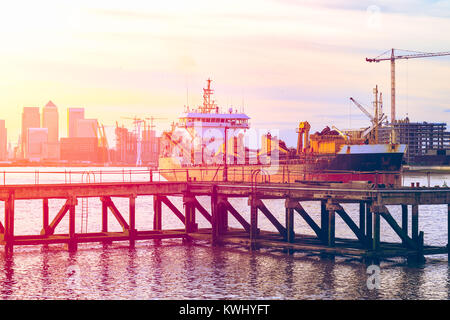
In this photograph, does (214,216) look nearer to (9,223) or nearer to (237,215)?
(237,215)

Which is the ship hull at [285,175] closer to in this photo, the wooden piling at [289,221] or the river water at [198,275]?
the river water at [198,275]

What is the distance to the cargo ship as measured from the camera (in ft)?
255

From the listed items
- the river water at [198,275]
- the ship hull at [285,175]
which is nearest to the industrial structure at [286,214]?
the river water at [198,275]

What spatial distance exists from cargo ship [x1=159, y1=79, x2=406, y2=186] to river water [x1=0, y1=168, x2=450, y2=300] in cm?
2433

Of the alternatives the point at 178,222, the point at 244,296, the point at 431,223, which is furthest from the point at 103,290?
the point at 431,223

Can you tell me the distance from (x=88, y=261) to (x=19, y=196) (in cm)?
607

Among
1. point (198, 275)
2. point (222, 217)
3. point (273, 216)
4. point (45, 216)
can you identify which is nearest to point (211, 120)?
point (222, 217)

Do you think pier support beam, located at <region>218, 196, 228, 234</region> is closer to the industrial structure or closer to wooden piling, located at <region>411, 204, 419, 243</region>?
the industrial structure

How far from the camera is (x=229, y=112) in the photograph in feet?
374

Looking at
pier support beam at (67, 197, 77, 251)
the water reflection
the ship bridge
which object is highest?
the ship bridge

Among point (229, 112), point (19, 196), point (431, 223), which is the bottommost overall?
point (431, 223)

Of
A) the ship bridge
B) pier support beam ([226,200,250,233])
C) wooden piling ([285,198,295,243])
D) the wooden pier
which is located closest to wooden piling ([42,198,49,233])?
the wooden pier
